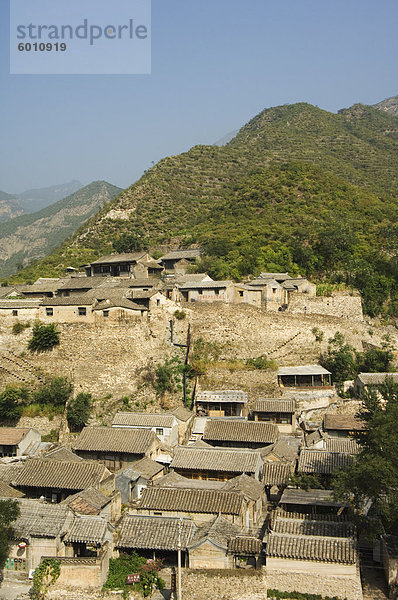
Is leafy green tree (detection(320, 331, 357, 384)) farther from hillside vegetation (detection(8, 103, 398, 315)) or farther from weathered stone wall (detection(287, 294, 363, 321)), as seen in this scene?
hillside vegetation (detection(8, 103, 398, 315))

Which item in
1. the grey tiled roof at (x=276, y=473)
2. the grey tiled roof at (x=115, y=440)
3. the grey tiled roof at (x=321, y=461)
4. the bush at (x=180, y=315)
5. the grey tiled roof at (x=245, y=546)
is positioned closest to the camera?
the grey tiled roof at (x=245, y=546)

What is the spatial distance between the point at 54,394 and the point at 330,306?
15.6m

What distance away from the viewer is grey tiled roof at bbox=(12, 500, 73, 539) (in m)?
15.6

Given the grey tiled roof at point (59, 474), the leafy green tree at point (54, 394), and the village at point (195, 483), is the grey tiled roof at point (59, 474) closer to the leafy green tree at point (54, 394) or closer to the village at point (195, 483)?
the village at point (195, 483)

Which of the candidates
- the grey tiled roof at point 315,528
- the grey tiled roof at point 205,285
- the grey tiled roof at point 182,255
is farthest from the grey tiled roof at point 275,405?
the grey tiled roof at point 182,255

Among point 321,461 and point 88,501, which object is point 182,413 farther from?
point 88,501

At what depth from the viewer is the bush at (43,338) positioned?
2669 centimetres

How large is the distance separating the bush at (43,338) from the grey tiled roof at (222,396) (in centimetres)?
707

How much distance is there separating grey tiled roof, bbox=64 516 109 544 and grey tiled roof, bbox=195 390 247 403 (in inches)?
379

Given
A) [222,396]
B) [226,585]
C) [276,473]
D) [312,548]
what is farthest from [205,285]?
[226,585]

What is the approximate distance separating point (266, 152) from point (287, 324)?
158 feet

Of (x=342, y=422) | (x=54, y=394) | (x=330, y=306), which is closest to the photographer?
(x=342, y=422)

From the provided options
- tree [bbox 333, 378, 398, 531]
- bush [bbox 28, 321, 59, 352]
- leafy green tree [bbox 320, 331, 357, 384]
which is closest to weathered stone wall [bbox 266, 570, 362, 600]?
tree [bbox 333, 378, 398, 531]

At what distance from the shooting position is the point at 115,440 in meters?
22.0
